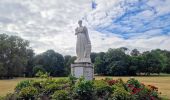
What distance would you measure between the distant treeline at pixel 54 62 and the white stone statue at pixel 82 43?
1855 inches

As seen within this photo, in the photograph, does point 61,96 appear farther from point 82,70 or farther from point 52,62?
point 52,62

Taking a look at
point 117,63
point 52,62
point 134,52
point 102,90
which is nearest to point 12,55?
point 52,62

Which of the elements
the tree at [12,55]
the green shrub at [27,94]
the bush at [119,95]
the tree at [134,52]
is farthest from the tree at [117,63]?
the green shrub at [27,94]

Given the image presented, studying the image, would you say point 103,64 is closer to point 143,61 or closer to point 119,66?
point 119,66

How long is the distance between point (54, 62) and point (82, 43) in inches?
2293

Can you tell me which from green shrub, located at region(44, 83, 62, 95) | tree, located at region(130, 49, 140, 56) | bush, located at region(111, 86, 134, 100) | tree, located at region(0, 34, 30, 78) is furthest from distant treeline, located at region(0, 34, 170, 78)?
bush, located at region(111, 86, 134, 100)

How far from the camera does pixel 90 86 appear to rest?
14.5 meters

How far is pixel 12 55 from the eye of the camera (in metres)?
68.3

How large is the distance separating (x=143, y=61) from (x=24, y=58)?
3084 centimetres

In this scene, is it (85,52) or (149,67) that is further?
(149,67)

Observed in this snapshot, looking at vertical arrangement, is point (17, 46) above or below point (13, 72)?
above

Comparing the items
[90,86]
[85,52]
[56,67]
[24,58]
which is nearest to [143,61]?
[56,67]

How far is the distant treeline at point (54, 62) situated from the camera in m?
67.9

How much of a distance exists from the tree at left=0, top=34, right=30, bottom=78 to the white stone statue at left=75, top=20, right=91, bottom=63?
1879 inches
